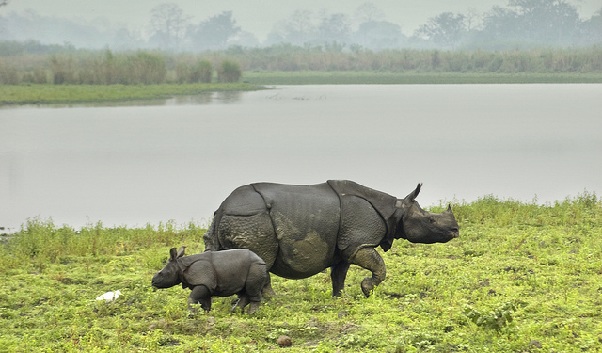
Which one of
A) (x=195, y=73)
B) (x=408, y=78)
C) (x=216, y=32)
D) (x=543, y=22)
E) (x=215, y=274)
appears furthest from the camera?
(x=216, y=32)

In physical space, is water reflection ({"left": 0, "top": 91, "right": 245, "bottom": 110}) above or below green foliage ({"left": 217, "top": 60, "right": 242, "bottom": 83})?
below

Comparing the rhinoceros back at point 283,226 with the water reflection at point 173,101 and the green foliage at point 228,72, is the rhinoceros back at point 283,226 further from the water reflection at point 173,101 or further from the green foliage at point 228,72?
the green foliage at point 228,72

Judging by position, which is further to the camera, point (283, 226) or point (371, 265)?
point (371, 265)

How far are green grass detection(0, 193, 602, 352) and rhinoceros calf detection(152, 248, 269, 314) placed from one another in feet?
0.84

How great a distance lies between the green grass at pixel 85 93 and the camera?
4603 centimetres

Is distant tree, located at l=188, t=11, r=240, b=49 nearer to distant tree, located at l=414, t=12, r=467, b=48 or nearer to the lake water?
distant tree, located at l=414, t=12, r=467, b=48

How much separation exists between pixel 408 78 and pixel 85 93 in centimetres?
3028

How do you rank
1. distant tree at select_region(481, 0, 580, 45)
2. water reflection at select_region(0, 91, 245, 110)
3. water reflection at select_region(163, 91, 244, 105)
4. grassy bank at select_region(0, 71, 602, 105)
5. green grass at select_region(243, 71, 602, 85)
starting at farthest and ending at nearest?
distant tree at select_region(481, 0, 580, 45)
green grass at select_region(243, 71, 602, 85)
water reflection at select_region(163, 91, 244, 105)
water reflection at select_region(0, 91, 245, 110)
grassy bank at select_region(0, 71, 602, 105)

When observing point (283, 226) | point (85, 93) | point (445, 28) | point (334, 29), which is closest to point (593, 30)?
point (445, 28)

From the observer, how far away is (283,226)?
9992 mm

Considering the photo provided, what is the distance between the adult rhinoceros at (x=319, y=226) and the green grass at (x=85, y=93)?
123 feet

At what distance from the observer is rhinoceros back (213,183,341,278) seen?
32.4ft

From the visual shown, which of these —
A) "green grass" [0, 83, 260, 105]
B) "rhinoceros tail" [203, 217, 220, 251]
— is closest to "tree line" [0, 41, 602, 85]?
"green grass" [0, 83, 260, 105]

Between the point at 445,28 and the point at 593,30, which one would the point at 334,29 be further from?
the point at 593,30
